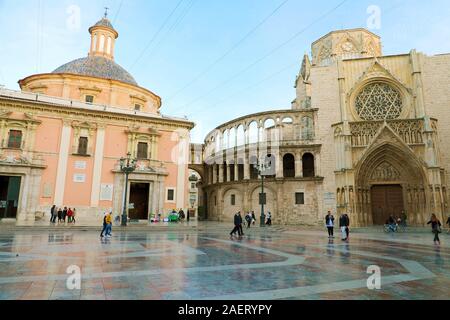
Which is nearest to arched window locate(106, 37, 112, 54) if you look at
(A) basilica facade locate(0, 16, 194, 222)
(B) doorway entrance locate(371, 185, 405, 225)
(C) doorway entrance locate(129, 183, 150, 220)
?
(A) basilica facade locate(0, 16, 194, 222)

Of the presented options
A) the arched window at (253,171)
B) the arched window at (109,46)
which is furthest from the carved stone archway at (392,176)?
the arched window at (109,46)

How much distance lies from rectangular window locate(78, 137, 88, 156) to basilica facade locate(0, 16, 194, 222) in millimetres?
79

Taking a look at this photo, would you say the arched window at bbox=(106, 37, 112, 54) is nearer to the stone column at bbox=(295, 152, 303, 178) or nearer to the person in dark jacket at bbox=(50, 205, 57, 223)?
the person in dark jacket at bbox=(50, 205, 57, 223)

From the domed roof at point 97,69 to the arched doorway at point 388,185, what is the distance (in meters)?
25.1

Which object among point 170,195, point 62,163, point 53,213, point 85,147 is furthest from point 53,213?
point 170,195

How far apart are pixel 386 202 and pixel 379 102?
32.7ft

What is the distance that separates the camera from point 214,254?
29.0 ft

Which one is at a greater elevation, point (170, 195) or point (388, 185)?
point (388, 185)

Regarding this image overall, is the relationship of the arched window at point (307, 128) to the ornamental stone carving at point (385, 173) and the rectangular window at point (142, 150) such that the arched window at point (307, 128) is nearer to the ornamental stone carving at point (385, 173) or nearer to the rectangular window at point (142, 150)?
the ornamental stone carving at point (385, 173)

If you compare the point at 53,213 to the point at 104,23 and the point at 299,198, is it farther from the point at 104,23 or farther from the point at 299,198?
the point at 104,23

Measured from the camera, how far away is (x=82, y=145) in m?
24.6
